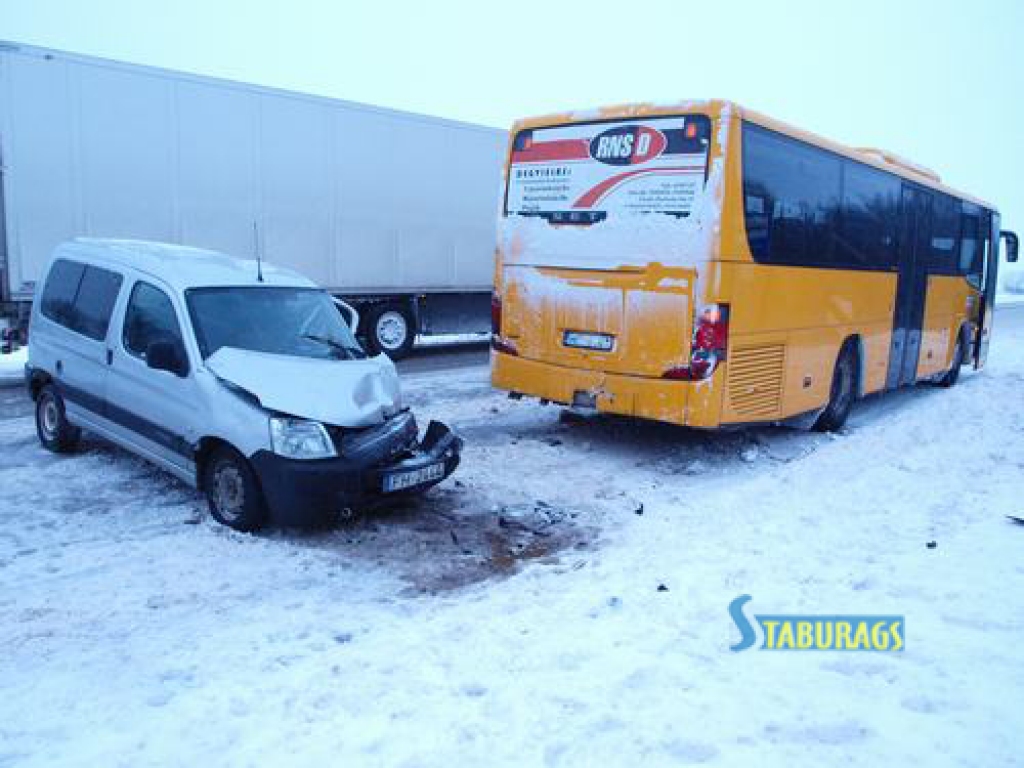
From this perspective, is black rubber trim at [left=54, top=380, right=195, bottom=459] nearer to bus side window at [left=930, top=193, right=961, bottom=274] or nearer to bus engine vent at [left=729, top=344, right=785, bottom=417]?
bus engine vent at [left=729, top=344, right=785, bottom=417]

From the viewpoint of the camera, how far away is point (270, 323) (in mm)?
6297

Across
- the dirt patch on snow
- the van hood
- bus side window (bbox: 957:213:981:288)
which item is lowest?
the dirt patch on snow

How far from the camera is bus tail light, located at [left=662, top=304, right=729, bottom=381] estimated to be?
724 centimetres

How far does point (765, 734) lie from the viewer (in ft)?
10.5

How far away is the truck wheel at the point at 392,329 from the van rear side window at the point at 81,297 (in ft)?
24.0

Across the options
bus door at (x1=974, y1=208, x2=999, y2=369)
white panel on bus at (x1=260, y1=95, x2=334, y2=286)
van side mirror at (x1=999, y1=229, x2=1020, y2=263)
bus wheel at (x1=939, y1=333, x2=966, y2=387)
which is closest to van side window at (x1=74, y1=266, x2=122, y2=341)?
white panel on bus at (x1=260, y1=95, x2=334, y2=286)

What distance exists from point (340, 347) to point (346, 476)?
140 cm

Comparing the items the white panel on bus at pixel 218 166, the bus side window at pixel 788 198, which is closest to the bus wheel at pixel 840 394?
the bus side window at pixel 788 198

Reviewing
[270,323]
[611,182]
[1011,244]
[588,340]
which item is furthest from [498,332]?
[1011,244]

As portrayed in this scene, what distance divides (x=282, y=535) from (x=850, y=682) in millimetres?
3618

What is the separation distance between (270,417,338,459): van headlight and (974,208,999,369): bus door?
501 inches

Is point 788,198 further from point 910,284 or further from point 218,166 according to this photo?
point 218,166

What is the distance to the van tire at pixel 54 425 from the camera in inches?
283

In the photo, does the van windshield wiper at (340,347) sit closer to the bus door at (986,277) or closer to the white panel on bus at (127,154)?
the white panel on bus at (127,154)
